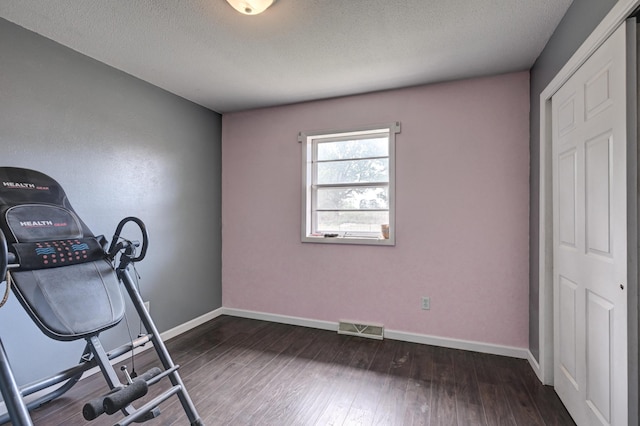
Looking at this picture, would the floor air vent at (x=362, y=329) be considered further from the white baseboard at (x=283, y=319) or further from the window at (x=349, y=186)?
the window at (x=349, y=186)

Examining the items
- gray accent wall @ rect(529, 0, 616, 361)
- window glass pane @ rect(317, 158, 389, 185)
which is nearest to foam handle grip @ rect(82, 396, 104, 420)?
window glass pane @ rect(317, 158, 389, 185)

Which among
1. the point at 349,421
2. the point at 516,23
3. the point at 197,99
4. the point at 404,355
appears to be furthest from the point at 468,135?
the point at 197,99

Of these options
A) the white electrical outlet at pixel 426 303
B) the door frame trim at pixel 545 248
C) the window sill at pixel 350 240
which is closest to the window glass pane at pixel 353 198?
the window sill at pixel 350 240

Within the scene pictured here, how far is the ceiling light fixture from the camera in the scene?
168 cm

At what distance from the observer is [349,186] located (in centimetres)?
328

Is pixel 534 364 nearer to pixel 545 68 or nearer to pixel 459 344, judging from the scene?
pixel 459 344

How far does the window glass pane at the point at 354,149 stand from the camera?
10.3 ft

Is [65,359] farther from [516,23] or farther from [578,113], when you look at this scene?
[516,23]

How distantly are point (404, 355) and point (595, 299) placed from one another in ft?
4.93

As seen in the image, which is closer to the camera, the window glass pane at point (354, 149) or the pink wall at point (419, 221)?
the pink wall at point (419, 221)

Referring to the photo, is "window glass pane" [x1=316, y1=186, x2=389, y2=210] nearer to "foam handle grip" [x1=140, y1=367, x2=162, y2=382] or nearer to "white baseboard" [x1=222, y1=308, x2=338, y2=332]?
"white baseboard" [x1=222, y1=308, x2=338, y2=332]

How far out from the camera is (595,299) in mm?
1564

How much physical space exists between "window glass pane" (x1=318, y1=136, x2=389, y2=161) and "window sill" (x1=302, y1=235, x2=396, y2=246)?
88 centimetres

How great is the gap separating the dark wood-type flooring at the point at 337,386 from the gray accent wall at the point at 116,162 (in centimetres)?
43
